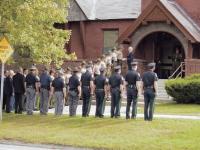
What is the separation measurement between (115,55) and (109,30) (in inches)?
372

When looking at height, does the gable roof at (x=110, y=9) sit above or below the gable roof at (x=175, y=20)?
above

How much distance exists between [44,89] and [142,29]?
45.8ft

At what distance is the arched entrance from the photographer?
1522 inches

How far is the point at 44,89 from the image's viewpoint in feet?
81.5

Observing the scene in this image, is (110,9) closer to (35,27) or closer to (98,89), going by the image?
(35,27)

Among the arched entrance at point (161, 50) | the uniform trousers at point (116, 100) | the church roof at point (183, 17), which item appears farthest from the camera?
the arched entrance at point (161, 50)

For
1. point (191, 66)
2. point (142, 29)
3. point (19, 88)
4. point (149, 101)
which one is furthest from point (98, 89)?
point (142, 29)

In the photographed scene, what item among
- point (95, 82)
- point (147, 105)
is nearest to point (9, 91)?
point (95, 82)

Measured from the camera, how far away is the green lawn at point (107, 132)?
17500 millimetres

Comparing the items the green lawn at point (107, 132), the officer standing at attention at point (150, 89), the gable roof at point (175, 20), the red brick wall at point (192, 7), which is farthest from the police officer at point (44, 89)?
the red brick wall at point (192, 7)

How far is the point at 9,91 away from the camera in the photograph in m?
26.5

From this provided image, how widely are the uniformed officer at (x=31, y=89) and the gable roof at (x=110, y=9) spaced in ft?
57.6

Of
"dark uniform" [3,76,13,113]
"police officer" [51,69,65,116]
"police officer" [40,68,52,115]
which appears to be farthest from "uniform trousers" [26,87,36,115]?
"dark uniform" [3,76,13,113]

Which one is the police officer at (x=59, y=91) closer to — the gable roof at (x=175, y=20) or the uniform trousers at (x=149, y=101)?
the uniform trousers at (x=149, y=101)
